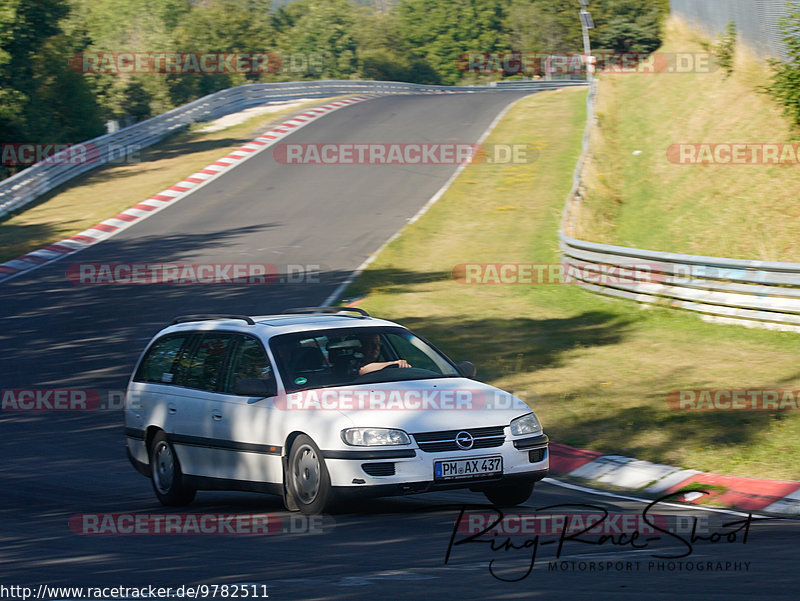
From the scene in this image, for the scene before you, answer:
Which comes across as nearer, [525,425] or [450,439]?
[450,439]

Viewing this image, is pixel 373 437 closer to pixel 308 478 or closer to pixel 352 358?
pixel 308 478

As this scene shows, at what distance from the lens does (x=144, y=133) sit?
38375 millimetres

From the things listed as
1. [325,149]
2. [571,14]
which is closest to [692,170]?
[325,149]

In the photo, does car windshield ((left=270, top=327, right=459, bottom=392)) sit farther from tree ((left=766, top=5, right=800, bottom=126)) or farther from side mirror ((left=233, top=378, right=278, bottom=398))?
tree ((left=766, top=5, right=800, bottom=126))

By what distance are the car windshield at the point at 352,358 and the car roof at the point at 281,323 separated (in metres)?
0.08

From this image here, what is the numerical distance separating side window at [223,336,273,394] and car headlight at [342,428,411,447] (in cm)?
125

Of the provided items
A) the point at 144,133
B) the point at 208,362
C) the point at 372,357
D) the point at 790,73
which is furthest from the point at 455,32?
the point at 372,357

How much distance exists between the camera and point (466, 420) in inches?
316

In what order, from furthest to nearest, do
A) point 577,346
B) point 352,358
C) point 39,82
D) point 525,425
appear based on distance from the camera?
point 39,82, point 577,346, point 352,358, point 525,425

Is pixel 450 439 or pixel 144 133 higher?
pixel 144 133

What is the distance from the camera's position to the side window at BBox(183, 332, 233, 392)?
920 cm

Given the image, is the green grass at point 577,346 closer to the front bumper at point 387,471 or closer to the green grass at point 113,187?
the front bumper at point 387,471

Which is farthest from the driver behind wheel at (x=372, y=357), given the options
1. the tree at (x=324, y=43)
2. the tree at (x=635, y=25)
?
the tree at (x=324, y=43)

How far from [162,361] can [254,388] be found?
74.0 inches
